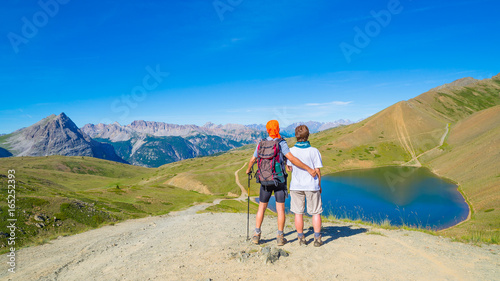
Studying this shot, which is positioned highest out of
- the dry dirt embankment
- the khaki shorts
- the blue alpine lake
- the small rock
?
the khaki shorts

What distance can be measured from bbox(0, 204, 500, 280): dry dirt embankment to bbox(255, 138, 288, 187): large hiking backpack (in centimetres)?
310

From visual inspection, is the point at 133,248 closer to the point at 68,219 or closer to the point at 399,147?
the point at 68,219

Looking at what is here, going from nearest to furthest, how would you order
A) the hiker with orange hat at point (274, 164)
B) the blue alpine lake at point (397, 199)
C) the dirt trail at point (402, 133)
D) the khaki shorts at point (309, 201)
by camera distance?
the hiker with orange hat at point (274, 164), the khaki shorts at point (309, 201), the blue alpine lake at point (397, 199), the dirt trail at point (402, 133)

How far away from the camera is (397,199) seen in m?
62.8

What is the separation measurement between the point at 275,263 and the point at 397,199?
67687 mm

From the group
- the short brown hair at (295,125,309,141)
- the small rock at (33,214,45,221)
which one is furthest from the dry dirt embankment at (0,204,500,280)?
the small rock at (33,214,45,221)

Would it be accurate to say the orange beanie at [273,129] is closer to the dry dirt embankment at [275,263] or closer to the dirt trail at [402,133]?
the dry dirt embankment at [275,263]

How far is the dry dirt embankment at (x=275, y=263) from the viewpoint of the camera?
27.2ft

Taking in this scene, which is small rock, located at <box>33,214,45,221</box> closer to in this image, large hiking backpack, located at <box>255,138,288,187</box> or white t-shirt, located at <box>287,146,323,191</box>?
large hiking backpack, located at <box>255,138,288,187</box>

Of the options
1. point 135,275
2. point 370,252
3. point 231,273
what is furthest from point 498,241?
point 135,275

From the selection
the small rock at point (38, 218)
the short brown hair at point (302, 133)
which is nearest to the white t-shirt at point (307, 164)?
the short brown hair at point (302, 133)

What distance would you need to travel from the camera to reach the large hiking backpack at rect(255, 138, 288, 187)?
9844 mm

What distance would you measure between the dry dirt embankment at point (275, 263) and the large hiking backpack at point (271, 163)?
3097mm

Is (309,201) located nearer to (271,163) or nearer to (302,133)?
(271,163)
